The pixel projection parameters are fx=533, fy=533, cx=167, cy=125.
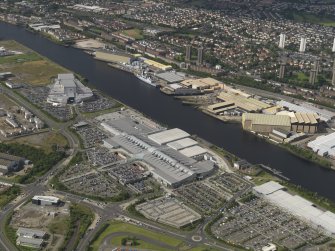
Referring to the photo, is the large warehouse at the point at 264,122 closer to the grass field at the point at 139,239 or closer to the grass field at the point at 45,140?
the grass field at the point at 45,140

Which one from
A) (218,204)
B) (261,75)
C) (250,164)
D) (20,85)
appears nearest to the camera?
(218,204)

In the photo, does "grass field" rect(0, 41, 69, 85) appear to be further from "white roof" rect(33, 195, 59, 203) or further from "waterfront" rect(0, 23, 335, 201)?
"white roof" rect(33, 195, 59, 203)

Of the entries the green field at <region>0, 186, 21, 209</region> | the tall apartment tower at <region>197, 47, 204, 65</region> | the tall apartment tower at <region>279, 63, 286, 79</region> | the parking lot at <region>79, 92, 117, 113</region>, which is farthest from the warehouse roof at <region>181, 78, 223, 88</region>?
the green field at <region>0, 186, 21, 209</region>

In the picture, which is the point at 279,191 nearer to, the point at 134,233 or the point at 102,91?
the point at 134,233

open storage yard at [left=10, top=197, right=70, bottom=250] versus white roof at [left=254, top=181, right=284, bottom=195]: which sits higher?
white roof at [left=254, top=181, right=284, bottom=195]

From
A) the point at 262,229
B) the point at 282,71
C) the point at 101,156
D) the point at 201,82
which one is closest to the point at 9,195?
the point at 101,156

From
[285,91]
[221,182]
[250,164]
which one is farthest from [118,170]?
[285,91]
